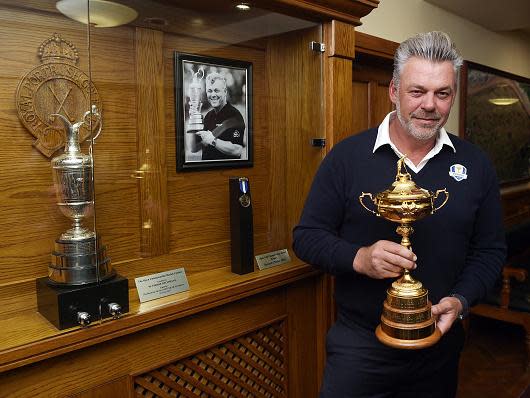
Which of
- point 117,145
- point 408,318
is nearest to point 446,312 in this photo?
point 408,318

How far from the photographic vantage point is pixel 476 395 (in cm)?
311

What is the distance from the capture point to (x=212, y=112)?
2.11 metres

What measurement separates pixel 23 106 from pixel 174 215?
72 cm

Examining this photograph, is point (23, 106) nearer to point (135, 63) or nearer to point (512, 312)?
point (135, 63)

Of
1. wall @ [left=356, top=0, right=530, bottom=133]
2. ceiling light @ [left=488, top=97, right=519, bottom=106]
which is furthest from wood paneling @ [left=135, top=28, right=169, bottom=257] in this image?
ceiling light @ [left=488, top=97, right=519, bottom=106]

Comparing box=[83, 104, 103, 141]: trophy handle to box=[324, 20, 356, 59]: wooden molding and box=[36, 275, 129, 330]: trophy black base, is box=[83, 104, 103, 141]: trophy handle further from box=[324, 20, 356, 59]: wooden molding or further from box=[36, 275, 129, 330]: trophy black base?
box=[324, 20, 356, 59]: wooden molding

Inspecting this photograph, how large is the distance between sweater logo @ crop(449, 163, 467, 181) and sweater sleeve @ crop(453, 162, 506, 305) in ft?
0.33

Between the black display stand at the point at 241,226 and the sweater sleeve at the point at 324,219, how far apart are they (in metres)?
0.43

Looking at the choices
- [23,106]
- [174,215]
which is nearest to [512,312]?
[174,215]

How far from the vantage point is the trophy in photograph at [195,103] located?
2053 mm

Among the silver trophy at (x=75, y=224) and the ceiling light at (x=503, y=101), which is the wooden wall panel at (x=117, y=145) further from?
the ceiling light at (x=503, y=101)

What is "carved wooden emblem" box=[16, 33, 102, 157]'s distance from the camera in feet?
5.33

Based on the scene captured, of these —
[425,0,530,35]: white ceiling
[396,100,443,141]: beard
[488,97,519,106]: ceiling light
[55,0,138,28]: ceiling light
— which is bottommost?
[396,100,443,141]: beard

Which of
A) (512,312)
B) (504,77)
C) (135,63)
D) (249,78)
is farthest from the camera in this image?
(504,77)
